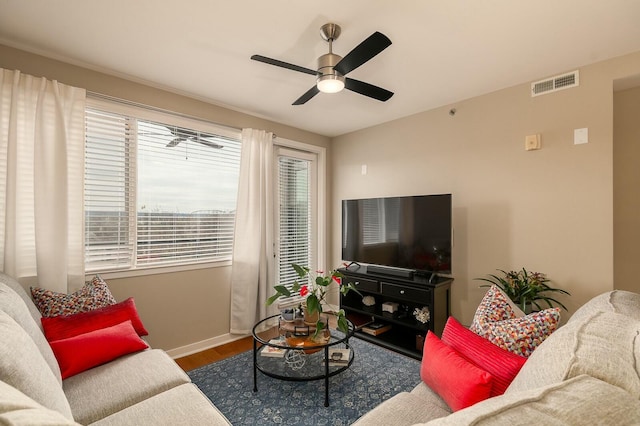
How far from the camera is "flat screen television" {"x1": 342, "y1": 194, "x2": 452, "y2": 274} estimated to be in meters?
3.00

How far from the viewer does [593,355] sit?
2.60 ft

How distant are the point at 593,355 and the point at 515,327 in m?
0.65

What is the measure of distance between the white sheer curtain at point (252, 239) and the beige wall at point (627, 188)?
10.9 ft

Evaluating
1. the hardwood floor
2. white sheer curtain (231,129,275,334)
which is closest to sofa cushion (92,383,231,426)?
the hardwood floor

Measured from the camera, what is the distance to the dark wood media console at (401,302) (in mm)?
2955

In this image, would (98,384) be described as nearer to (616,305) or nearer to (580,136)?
(616,305)

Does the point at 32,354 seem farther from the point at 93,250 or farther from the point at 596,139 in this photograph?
the point at 596,139

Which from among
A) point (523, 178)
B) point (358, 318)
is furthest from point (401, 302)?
point (523, 178)

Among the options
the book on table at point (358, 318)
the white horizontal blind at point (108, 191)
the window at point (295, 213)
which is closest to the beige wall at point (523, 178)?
the book on table at point (358, 318)

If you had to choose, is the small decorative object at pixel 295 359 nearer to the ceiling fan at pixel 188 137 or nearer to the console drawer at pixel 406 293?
the console drawer at pixel 406 293

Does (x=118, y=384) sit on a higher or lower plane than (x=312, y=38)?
lower

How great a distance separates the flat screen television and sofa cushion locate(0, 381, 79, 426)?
2.94m

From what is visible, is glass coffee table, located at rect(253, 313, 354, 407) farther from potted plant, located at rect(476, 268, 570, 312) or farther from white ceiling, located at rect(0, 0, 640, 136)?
white ceiling, located at rect(0, 0, 640, 136)

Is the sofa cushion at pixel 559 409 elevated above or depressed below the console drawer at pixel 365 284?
above
